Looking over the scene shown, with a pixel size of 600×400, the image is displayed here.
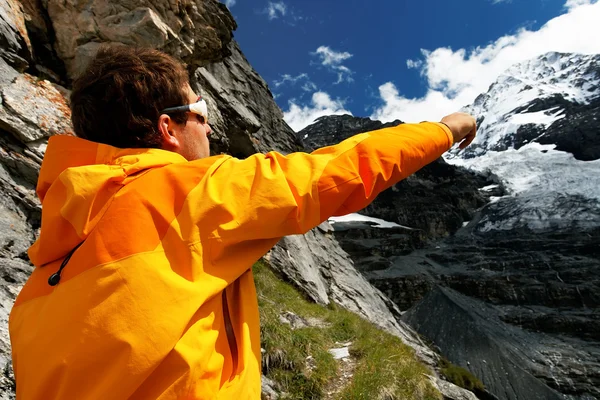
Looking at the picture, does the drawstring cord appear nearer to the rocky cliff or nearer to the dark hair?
the dark hair

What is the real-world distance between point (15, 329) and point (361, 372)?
554 cm

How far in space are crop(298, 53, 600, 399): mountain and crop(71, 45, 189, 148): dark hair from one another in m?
41.7

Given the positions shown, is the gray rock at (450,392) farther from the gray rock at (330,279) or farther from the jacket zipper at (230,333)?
the jacket zipper at (230,333)

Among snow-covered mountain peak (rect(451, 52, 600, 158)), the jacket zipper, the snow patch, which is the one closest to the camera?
the jacket zipper

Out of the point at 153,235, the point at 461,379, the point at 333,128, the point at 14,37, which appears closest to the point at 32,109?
the point at 14,37

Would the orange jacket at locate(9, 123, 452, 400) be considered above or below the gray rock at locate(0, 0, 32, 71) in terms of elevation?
below

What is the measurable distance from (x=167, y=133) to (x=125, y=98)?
8.0 inches

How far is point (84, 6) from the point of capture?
28.4 feet

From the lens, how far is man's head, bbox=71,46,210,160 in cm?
149

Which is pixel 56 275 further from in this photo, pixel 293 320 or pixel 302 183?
pixel 293 320

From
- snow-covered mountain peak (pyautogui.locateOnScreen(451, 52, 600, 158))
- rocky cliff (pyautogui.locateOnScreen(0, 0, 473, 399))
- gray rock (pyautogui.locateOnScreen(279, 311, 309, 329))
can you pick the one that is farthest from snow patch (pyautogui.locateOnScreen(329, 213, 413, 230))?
gray rock (pyautogui.locateOnScreen(279, 311, 309, 329))

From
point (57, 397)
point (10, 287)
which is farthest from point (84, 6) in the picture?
point (57, 397)

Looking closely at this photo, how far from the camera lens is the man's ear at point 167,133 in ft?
5.02

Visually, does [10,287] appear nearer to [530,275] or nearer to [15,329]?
[15,329]
